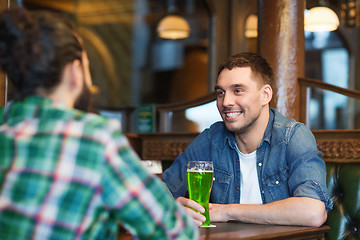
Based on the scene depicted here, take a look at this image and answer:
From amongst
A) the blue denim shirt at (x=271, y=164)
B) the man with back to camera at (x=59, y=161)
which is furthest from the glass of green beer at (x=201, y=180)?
the man with back to camera at (x=59, y=161)

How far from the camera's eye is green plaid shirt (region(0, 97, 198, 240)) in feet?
3.19

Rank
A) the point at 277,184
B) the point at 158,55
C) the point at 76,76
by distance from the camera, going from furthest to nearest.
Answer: the point at 158,55
the point at 277,184
the point at 76,76

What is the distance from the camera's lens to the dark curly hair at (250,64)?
2246 mm

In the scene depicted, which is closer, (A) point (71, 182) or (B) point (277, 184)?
(A) point (71, 182)

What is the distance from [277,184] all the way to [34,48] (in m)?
1.37

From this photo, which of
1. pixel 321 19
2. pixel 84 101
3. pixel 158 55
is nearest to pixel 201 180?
pixel 84 101

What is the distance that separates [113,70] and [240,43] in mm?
3000

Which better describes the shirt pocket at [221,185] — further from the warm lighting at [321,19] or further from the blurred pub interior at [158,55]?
the blurred pub interior at [158,55]

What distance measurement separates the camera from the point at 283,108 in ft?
9.54

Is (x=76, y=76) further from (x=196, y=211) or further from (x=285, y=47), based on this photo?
(x=285, y=47)

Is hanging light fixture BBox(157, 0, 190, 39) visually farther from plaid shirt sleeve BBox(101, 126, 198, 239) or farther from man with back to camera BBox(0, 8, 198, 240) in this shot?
plaid shirt sleeve BBox(101, 126, 198, 239)

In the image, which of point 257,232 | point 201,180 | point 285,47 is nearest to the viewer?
point 257,232

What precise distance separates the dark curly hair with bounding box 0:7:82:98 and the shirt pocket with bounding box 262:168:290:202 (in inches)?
50.6

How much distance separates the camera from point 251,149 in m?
2.28
